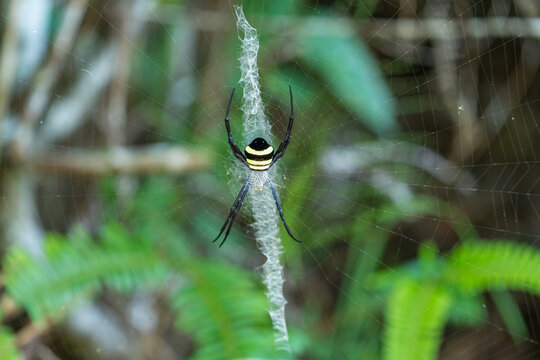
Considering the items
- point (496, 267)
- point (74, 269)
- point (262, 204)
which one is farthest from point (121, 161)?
point (496, 267)

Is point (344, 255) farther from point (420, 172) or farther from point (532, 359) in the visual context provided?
point (532, 359)

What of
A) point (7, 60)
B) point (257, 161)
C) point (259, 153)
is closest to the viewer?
point (7, 60)

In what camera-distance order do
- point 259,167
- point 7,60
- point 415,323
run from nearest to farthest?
point 415,323
point 7,60
point 259,167

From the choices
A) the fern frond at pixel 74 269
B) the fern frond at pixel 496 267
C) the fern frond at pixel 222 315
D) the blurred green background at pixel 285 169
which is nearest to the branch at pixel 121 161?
the blurred green background at pixel 285 169

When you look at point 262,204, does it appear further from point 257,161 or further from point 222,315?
point 222,315

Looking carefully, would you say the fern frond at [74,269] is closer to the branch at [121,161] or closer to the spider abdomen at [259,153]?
the branch at [121,161]

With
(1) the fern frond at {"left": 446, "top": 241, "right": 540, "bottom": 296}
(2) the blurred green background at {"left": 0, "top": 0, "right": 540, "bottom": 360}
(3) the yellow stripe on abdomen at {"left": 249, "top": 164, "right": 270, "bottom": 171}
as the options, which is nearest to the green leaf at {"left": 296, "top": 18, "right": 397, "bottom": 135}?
→ (2) the blurred green background at {"left": 0, "top": 0, "right": 540, "bottom": 360}
